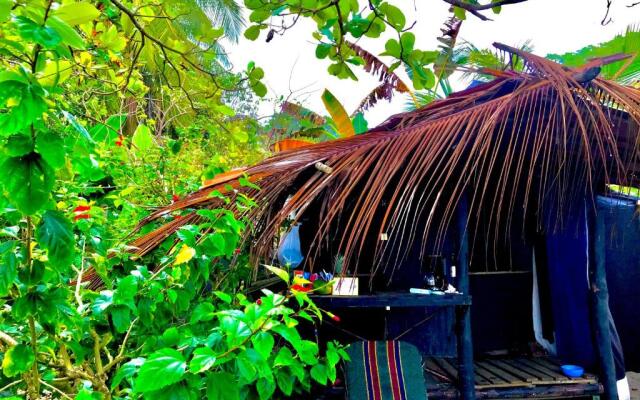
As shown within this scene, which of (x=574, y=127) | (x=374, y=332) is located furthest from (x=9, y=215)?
(x=374, y=332)

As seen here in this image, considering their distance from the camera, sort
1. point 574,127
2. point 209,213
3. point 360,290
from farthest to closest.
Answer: point 360,290 < point 574,127 < point 209,213

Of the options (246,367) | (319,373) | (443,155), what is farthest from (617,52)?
(246,367)

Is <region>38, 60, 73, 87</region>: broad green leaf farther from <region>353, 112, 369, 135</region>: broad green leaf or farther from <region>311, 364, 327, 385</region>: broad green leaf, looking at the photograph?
<region>353, 112, 369, 135</region>: broad green leaf

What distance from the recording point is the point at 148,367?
2.93ft

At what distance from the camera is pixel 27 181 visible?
73 cm

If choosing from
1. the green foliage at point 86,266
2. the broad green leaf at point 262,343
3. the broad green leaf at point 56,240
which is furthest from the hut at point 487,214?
the broad green leaf at point 56,240

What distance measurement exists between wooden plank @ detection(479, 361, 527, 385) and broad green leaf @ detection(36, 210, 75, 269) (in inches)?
150

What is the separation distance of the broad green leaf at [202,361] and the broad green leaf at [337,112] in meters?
5.28

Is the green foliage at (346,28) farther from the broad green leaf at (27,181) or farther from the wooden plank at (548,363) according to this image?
the wooden plank at (548,363)

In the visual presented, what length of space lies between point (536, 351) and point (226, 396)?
4.57m

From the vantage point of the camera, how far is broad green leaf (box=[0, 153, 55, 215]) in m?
0.72

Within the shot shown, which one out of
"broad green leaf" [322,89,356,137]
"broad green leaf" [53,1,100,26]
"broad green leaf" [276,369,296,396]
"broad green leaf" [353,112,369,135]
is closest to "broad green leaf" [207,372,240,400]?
"broad green leaf" [276,369,296,396]

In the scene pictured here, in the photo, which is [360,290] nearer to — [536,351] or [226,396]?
[536,351]

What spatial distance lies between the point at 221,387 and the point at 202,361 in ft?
0.36
